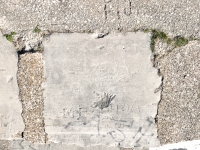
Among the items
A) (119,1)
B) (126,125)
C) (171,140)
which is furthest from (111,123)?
(119,1)

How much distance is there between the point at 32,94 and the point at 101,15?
3.37ft

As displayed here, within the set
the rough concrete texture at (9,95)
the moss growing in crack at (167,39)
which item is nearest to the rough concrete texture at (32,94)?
the rough concrete texture at (9,95)

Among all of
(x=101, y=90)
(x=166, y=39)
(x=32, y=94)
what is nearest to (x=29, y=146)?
(x=32, y=94)

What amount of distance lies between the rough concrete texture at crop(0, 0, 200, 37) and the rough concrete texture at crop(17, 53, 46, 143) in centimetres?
32

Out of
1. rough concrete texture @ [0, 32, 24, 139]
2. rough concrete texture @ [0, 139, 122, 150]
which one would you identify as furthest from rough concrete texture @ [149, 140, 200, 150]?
rough concrete texture @ [0, 32, 24, 139]

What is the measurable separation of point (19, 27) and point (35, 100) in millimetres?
729

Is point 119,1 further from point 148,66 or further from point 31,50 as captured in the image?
point 31,50

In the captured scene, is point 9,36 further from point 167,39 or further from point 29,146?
point 167,39

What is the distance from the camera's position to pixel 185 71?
106 inches

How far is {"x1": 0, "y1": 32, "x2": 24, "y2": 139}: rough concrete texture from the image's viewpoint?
2775 mm

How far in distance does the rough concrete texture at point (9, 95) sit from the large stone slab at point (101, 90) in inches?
11.8

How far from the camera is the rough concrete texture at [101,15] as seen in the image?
2.64 m

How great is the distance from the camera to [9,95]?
2.83m

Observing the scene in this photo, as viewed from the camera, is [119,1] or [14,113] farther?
[14,113]
